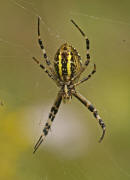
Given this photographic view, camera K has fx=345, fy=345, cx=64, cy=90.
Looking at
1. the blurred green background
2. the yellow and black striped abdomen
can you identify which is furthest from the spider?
the blurred green background

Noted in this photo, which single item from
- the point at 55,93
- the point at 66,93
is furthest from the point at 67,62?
the point at 55,93

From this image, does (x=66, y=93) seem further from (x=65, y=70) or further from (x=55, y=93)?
(x=55, y=93)

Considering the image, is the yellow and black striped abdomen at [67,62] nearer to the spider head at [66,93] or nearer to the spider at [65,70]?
the spider at [65,70]

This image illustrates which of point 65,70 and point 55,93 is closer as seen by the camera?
point 65,70

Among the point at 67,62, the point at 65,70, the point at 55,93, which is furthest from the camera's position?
the point at 55,93

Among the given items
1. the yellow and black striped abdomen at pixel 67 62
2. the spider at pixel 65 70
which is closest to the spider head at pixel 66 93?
the spider at pixel 65 70

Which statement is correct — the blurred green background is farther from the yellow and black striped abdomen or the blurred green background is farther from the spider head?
the yellow and black striped abdomen
